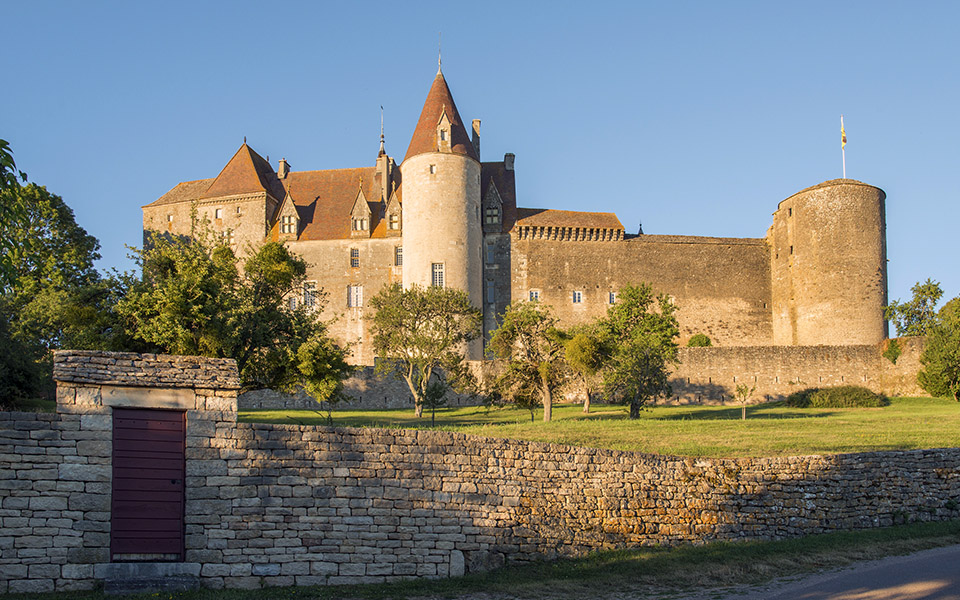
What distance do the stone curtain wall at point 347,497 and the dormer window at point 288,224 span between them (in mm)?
48554

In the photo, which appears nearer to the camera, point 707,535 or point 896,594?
point 896,594

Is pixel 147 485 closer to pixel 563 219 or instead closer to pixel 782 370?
pixel 782 370

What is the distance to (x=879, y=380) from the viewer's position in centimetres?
5006

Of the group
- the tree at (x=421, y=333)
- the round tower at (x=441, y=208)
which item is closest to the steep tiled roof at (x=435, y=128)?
the round tower at (x=441, y=208)

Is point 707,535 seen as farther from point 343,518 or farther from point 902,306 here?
point 902,306

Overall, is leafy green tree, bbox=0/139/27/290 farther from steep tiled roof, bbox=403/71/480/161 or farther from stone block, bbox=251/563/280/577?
steep tiled roof, bbox=403/71/480/161

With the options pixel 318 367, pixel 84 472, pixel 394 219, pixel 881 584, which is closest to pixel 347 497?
pixel 84 472

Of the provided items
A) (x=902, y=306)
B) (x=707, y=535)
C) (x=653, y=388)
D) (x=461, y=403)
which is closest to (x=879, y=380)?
(x=902, y=306)

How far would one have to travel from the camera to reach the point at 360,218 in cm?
6112

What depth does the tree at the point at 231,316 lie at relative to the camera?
23844mm

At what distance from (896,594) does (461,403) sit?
35.1m

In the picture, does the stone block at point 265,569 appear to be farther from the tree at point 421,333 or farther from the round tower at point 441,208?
the round tower at point 441,208

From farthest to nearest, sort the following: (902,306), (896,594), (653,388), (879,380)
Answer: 1. (902,306)
2. (879,380)
3. (653,388)
4. (896,594)

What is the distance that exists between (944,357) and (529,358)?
2321cm
